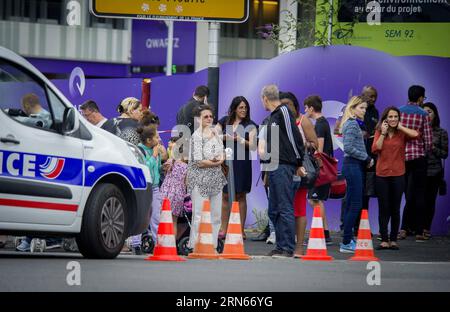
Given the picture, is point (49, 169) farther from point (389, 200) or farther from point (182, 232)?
point (389, 200)

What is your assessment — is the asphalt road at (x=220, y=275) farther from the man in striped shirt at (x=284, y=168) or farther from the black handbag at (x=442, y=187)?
the black handbag at (x=442, y=187)

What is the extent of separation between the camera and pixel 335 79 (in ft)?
61.3

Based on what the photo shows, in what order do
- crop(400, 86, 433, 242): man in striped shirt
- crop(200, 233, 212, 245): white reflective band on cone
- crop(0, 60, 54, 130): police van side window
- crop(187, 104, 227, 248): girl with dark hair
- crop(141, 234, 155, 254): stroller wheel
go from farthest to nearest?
crop(400, 86, 433, 242): man in striped shirt, crop(141, 234, 155, 254): stroller wheel, crop(187, 104, 227, 248): girl with dark hair, crop(200, 233, 212, 245): white reflective band on cone, crop(0, 60, 54, 130): police van side window

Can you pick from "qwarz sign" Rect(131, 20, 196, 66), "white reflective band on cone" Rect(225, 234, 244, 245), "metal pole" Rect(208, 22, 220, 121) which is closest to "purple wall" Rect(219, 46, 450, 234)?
"metal pole" Rect(208, 22, 220, 121)

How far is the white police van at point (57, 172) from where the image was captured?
38.1 feet

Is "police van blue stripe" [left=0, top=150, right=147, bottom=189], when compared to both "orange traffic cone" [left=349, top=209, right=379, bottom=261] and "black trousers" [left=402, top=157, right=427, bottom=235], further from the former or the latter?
"black trousers" [left=402, top=157, right=427, bottom=235]

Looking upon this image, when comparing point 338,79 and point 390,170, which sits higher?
point 338,79

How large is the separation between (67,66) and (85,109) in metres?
34.8

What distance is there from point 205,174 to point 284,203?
3.80 ft

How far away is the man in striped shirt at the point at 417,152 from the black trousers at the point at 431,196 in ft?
0.63

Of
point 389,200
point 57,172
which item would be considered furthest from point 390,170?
point 57,172

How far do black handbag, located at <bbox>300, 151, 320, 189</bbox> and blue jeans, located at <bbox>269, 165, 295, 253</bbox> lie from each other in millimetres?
475

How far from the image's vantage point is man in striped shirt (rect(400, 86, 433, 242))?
677 inches

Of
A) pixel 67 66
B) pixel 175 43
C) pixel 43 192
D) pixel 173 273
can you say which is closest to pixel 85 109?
pixel 43 192
